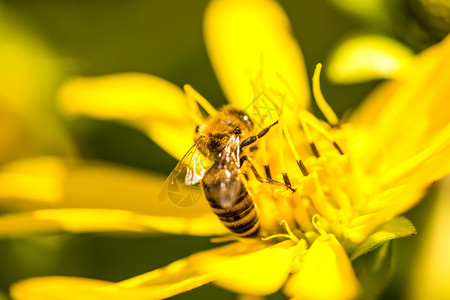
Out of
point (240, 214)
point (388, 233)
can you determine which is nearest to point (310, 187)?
point (240, 214)

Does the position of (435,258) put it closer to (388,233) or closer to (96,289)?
(388,233)

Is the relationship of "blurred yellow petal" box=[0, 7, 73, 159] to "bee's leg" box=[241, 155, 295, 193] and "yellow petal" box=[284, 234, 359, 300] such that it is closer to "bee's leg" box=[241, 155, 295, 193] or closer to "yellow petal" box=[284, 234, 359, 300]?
"bee's leg" box=[241, 155, 295, 193]

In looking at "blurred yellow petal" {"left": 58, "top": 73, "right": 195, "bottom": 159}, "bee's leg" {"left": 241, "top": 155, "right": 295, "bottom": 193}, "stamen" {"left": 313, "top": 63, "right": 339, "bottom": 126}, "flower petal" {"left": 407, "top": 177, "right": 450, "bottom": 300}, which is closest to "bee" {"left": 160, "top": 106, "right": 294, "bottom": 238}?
"bee's leg" {"left": 241, "top": 155, "right": 295, "bottom": 193}

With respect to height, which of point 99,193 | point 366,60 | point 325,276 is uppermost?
point 99,193

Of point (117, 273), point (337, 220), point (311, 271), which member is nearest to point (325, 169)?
point (337, 220)

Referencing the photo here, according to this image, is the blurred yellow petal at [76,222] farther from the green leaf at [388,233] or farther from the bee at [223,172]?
the green leaf at [388,233]

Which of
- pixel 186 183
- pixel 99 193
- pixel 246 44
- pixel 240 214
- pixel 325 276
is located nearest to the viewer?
pixel 325 276
